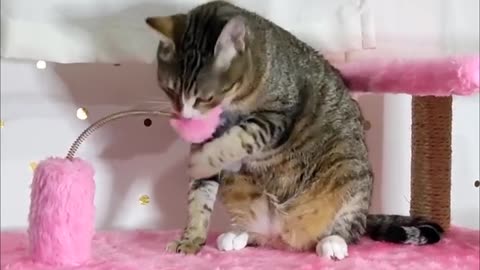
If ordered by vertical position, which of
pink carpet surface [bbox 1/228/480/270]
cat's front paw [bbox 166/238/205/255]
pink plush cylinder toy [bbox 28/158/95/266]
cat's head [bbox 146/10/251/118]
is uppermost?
cat's head [bbox 146/10/251/118]

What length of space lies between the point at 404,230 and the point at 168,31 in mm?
496

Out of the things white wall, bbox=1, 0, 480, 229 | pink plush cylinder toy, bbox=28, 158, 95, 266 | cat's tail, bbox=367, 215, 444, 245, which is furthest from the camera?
white wall, bbox=1, 0, 480, 229

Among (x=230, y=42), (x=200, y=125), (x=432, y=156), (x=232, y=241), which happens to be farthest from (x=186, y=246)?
(x=432, y=156)

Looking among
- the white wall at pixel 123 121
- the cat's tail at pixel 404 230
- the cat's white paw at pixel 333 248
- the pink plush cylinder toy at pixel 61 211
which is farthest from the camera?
the white wall at pixel 123 121

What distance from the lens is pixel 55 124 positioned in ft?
4.98

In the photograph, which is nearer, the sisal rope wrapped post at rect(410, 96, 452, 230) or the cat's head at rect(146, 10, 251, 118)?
the cat's head at rect(146, 10, 251, 118)

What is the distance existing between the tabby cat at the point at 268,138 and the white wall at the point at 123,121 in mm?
224

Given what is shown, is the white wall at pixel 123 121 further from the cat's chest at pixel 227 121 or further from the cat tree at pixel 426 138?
the cat's chest at pixel 227 121

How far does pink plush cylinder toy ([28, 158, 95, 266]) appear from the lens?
45.4 inches

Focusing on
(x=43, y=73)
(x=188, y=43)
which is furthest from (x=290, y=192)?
(x=43, y=73)

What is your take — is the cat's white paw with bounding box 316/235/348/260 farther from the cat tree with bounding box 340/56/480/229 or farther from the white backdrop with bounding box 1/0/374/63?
the white backdrop with bounding box 1/0/374/63

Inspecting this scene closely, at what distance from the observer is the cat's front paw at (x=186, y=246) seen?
1.28m

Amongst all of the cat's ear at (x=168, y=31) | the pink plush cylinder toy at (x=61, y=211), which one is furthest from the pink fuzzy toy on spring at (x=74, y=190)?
the cat's ear at (x=168, y=31)

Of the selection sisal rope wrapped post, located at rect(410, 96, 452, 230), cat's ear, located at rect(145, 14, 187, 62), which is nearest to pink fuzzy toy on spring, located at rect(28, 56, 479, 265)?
cat's ear, located at rect(145, 14, 187, 62)
